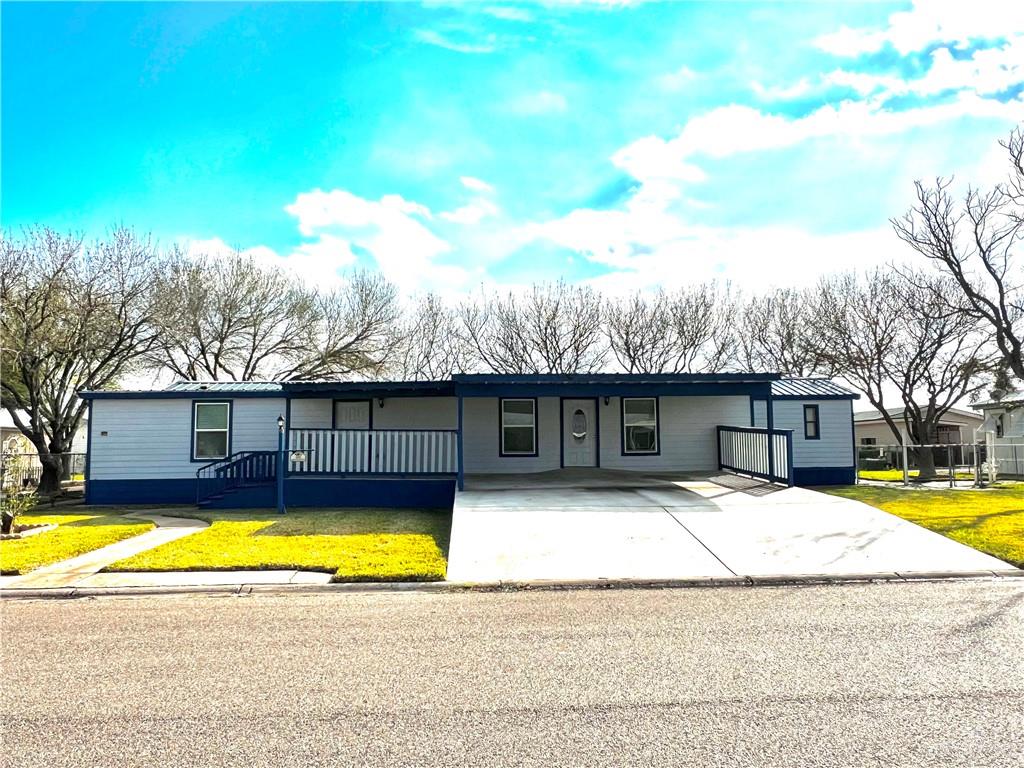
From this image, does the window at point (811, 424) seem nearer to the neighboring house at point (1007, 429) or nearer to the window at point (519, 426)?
the window at point (519, 426)

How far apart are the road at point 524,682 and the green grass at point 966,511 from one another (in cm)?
274

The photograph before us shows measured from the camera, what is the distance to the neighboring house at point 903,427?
124 feet

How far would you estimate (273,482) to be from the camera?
48.0ft

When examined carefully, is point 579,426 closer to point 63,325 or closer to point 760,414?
point 760,414

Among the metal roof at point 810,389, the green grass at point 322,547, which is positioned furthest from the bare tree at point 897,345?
the green grass at point 322,547

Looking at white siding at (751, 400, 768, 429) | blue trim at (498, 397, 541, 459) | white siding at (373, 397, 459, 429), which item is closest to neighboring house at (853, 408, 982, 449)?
white siding at (751, 400, 768, 429)

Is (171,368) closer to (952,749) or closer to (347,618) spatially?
(347,618)

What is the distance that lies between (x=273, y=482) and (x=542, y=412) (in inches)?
264

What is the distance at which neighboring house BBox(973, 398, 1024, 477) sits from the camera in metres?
25.6

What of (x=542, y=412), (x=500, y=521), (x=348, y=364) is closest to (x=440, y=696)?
(x=500, y=521)

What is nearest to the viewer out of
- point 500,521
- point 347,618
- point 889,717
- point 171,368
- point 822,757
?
point 822,757

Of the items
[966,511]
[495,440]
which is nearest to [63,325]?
[495,440]

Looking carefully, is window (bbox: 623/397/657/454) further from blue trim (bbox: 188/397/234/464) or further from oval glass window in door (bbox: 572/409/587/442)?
blue trim (bbox: 188/397/234/464)

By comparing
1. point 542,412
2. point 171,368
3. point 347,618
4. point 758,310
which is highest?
point 758,310
